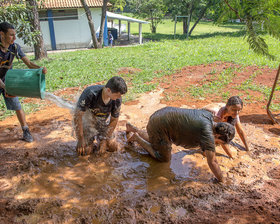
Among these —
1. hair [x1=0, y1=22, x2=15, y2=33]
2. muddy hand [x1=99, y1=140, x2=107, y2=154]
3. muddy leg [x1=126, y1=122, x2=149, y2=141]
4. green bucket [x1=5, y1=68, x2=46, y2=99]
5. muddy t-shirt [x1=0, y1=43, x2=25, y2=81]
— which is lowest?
muddy hand [x1=99, y1=140, x2=107, y2=154]

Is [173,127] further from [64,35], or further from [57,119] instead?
[64,35]

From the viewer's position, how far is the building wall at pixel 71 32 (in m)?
18.1

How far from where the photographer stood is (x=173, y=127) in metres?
3.24

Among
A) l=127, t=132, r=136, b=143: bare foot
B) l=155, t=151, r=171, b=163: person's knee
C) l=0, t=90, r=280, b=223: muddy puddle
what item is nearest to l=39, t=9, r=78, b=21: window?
l=0, t=90, r=280, b=223: muddy puddle

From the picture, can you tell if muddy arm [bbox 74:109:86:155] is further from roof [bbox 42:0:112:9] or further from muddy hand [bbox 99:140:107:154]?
roof [bbox 42:0:112:9]

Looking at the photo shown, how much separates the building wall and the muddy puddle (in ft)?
51.0

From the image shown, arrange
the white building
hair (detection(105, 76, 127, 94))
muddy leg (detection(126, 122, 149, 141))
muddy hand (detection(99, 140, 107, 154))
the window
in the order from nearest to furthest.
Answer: hair (detection(105, 76, 127, 94))
muddy hand (detection(99, 140, 107, 154))
muddy leg (detection(126, 122, 149, 141))
the white building
the window

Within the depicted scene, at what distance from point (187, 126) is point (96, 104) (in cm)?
133

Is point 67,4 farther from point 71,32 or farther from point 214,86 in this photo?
point 214,86

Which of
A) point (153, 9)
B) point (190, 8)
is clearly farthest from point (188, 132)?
point (153, 9)

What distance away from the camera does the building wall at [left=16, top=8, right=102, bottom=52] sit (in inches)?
712

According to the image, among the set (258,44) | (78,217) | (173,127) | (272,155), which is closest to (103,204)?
(78,217)

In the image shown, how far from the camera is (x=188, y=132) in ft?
10.2

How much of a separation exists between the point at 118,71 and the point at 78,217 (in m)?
6.48
